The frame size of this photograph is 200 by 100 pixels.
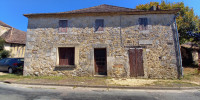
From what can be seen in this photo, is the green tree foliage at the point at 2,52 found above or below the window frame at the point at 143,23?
below

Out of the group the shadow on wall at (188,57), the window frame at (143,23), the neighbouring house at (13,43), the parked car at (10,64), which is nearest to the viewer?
the window frame at (143,23)

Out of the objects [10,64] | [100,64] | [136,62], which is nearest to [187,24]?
[136,62]

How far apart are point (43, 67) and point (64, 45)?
2293 mm

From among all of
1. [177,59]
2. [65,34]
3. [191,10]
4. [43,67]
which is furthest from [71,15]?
[191,10]

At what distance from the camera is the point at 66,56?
8062 mm

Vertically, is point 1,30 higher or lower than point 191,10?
lower

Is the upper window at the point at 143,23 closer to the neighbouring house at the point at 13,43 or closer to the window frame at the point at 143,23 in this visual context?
the window frame at the point at 143,23

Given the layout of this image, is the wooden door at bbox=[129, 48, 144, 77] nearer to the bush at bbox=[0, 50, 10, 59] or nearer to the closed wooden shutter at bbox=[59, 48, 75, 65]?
the closed wooden shutter at bbox=[59, 48, 75, 65]

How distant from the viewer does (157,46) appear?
24.9ft

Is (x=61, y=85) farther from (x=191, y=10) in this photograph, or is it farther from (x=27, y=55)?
(x=191, y=10)

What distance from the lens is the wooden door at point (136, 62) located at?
24.5 ft

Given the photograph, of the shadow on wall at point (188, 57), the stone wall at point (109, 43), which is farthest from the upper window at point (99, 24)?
the shadow on wall at point (188, 57)

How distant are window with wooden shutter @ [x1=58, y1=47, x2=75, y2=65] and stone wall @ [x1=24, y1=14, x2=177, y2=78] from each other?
Result: 14.1 inches

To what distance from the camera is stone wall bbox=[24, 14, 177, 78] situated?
7.51m
